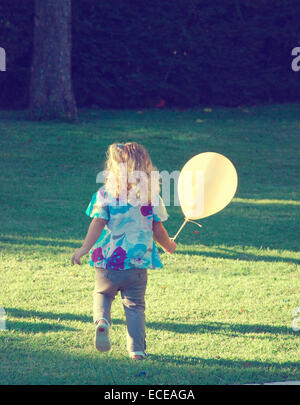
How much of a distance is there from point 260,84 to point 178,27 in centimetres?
275

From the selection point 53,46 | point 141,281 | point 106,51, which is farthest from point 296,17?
point 141,281

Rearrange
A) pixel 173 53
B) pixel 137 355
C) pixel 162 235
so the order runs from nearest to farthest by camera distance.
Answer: pixel 137 355 < pixel 162 235 < pixel 173 53

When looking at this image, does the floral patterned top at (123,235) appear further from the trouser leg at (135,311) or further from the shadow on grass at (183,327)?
the shadow on grass at (183,327)

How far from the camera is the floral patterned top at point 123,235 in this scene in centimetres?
401

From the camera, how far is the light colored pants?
4.00 meters

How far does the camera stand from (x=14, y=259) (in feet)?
21.1

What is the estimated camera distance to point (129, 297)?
13.3 feet

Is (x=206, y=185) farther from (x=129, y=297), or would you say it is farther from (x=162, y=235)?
(x=129, y=297)

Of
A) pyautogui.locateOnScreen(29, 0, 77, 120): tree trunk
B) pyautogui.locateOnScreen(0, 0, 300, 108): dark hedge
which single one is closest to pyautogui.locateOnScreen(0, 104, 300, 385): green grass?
pyautogui.locateOnScreen(29, 0, 77, 120): tree trunk

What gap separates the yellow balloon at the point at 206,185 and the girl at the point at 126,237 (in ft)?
1.46

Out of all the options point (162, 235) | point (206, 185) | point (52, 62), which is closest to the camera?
point (162, 235)

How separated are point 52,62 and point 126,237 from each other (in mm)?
10293

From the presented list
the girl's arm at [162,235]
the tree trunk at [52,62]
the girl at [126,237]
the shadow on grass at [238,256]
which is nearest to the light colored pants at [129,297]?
the girl at [126,237]

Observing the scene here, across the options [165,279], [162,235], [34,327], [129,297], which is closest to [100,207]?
[162,235]
